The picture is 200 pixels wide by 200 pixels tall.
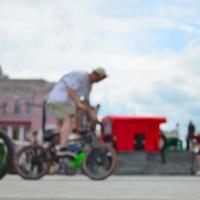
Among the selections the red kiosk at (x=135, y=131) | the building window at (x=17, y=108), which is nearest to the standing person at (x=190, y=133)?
the red kiosk at (x=135, y=131)

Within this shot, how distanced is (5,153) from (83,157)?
420cm

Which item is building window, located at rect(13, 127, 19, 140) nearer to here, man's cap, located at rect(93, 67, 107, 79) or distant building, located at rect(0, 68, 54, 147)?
distant building, located at rect(0, 68, 54, 147)

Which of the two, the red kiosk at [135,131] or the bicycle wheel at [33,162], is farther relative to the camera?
the red kiosk at [135,131]

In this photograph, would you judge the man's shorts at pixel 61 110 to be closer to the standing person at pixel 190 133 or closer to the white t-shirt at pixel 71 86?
the white t-shirt at pixel 71 86

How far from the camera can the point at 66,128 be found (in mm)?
10602

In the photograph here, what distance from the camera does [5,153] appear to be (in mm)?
7383

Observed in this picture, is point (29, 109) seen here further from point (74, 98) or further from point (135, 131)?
point (74, 98)

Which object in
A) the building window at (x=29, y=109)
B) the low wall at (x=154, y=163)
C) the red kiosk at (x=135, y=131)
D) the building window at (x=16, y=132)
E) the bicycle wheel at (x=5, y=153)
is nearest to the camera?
the bicycle wheel at (x=5, y=153)

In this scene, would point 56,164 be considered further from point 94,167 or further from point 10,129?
point 10,129

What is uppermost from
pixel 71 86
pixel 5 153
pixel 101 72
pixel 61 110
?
pixel 101 72

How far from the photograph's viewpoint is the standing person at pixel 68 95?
34.9 feet

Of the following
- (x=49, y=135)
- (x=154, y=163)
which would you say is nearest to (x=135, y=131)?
(x=154, y=163)

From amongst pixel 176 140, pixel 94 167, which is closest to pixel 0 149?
pixel 94 167

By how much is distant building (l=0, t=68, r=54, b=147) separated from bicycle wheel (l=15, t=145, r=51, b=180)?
87.1 meters
